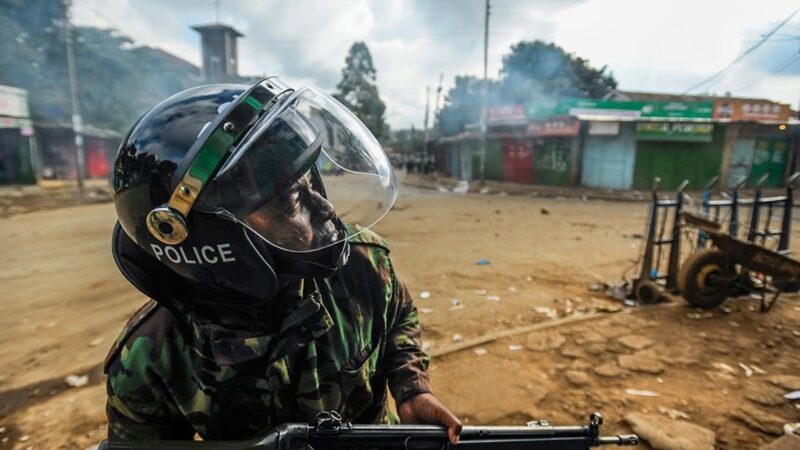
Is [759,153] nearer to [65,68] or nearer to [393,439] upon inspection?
[393,439]

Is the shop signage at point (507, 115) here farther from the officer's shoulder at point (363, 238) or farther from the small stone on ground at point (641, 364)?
the officer's shoulder at point (363, 238)

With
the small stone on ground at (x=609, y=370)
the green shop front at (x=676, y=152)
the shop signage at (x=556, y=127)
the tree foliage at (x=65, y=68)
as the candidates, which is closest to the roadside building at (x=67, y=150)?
the tree foliage at (x=65, y=68)

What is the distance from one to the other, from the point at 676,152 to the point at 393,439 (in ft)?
65.4

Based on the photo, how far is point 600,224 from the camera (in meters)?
9.89

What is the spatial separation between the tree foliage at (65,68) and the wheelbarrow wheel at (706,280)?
69.4 ft

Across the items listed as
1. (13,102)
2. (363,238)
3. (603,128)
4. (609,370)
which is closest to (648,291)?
(609,370)

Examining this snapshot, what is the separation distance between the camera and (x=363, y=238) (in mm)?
1473

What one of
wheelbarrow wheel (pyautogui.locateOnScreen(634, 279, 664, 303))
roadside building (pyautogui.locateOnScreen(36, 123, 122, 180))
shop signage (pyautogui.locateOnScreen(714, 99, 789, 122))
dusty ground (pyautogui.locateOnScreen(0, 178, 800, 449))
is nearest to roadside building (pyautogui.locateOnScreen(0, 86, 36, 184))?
roadside building (pyautogui.locateOnScreen(36, 123, 122, 180))

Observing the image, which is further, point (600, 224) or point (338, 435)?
point (600, 224)

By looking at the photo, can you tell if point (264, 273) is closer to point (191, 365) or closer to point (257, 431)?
point (191, 365)

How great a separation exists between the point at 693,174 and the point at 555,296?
1620cm

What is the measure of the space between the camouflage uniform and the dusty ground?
1.76 meters

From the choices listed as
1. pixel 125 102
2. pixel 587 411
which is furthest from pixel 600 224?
pixel 125 102

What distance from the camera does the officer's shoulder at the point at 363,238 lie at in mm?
1413
